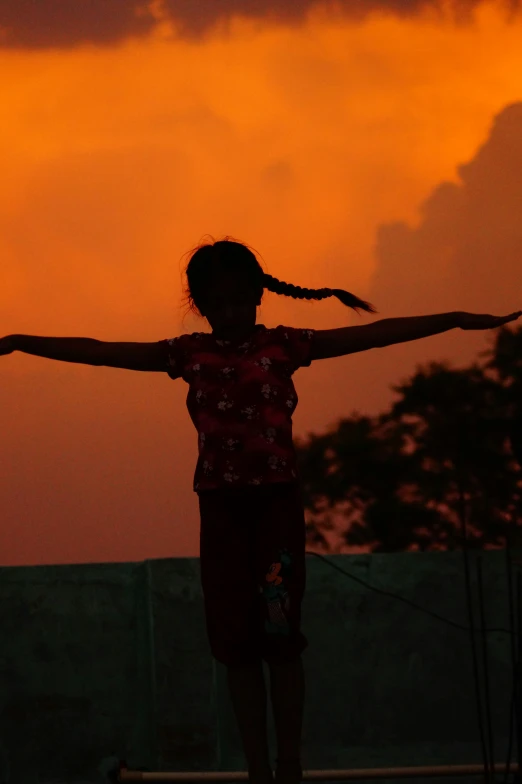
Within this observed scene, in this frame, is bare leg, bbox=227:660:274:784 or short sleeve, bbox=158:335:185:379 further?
short sleeve, bbox=158:335:185:379

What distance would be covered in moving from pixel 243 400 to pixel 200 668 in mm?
2206

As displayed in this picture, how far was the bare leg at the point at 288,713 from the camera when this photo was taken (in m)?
2.74

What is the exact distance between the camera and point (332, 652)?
15.6ft

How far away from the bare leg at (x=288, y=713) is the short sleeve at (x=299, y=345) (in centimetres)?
70

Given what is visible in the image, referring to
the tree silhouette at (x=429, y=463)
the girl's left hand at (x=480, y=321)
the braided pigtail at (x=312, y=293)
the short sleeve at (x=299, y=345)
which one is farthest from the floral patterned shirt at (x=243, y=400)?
the tree silhouette at (x=429, y=463)

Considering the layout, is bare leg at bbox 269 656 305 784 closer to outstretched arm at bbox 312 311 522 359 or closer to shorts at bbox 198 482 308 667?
shorts at bbox 198 482 308 667

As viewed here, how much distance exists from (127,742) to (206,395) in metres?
2.33

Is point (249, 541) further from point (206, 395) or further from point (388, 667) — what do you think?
point (388, 667)

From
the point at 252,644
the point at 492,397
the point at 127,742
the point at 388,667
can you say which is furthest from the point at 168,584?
the point at 492,397

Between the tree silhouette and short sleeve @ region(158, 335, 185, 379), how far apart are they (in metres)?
8.32

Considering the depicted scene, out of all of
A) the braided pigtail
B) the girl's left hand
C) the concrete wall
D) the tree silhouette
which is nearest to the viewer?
the girl's left hand

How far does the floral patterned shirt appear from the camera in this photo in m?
2.77

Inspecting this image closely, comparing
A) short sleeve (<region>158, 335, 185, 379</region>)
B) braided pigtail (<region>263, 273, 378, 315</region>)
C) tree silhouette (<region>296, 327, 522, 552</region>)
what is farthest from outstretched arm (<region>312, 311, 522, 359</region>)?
tree silhouette (<region>296, 327, 522, 552</region>)

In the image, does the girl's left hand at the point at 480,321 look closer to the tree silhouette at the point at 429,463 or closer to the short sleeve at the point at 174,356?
the short sleeve at the point at 174,356
